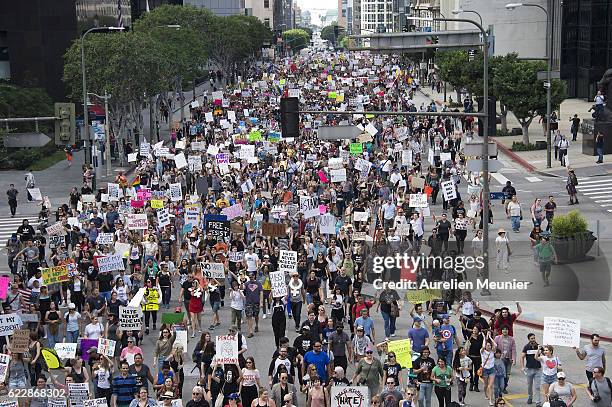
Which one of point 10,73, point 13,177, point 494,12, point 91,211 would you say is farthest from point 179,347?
point 494,12

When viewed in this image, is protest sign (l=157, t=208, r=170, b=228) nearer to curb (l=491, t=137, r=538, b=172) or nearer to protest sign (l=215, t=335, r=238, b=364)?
protest sign (l=215, t=335, r=238, b=364)

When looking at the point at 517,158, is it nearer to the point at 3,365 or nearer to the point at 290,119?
the point at 290,119

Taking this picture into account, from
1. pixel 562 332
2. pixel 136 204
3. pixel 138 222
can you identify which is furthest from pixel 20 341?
pixel 136 204

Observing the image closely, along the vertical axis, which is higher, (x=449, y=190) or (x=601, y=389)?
(x=449, y=190)

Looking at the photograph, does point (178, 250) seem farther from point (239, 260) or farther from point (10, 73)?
point (10, 73)

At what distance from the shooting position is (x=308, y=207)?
34.0m

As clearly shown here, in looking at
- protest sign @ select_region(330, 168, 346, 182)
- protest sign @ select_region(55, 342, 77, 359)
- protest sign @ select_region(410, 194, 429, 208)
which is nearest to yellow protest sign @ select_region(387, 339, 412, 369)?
protest sign @ select_region(55, 342, 77, 359)

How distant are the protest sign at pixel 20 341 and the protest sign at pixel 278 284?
5.52m

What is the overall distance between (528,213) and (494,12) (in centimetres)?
6843

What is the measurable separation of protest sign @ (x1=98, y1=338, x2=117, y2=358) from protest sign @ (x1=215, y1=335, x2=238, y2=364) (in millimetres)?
2106

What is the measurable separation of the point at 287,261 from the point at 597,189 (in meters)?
21.4

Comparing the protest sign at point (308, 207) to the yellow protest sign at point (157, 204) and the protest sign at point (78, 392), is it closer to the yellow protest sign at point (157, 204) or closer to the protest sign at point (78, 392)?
the yellow protest sign at point (157, 204)

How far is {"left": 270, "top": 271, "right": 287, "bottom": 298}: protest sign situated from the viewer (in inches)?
965

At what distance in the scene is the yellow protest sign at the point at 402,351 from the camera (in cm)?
1942
